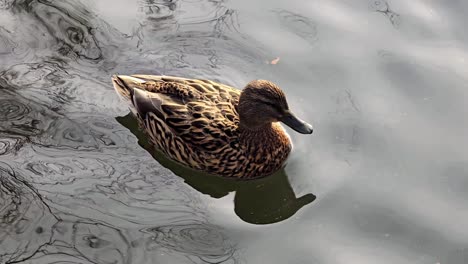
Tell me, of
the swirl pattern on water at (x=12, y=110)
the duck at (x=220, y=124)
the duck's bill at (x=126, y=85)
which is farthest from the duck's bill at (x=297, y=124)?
the swirl pattern on water at (x=12, y=110)

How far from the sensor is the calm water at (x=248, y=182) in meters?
5.54

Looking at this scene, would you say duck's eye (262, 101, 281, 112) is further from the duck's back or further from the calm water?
the calm water

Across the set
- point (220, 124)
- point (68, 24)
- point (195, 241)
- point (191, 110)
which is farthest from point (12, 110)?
point (195, 241)

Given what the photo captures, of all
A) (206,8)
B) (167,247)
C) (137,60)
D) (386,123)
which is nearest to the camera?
(167,247)

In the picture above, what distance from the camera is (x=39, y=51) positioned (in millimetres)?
7164

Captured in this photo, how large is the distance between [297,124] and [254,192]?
722mm

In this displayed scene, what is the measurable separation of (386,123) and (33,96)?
3.43 metres

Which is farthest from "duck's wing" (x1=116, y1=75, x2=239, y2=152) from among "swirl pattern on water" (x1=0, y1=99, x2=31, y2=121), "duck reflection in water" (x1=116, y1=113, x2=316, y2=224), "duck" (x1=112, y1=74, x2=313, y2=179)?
"swirl pattern on water" (x1=0, y1=99, x2=31, y2=121)

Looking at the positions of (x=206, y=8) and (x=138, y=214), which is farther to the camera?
(x=206, y=8)

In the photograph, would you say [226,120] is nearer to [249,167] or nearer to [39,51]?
[249,167]

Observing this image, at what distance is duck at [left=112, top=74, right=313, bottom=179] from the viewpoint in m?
5.84

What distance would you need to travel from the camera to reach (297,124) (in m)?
5.84

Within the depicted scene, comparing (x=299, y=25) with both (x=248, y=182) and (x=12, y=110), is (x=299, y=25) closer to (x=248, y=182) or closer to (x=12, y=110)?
(x=248, y=182)

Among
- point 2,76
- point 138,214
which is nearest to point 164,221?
point 138,214
